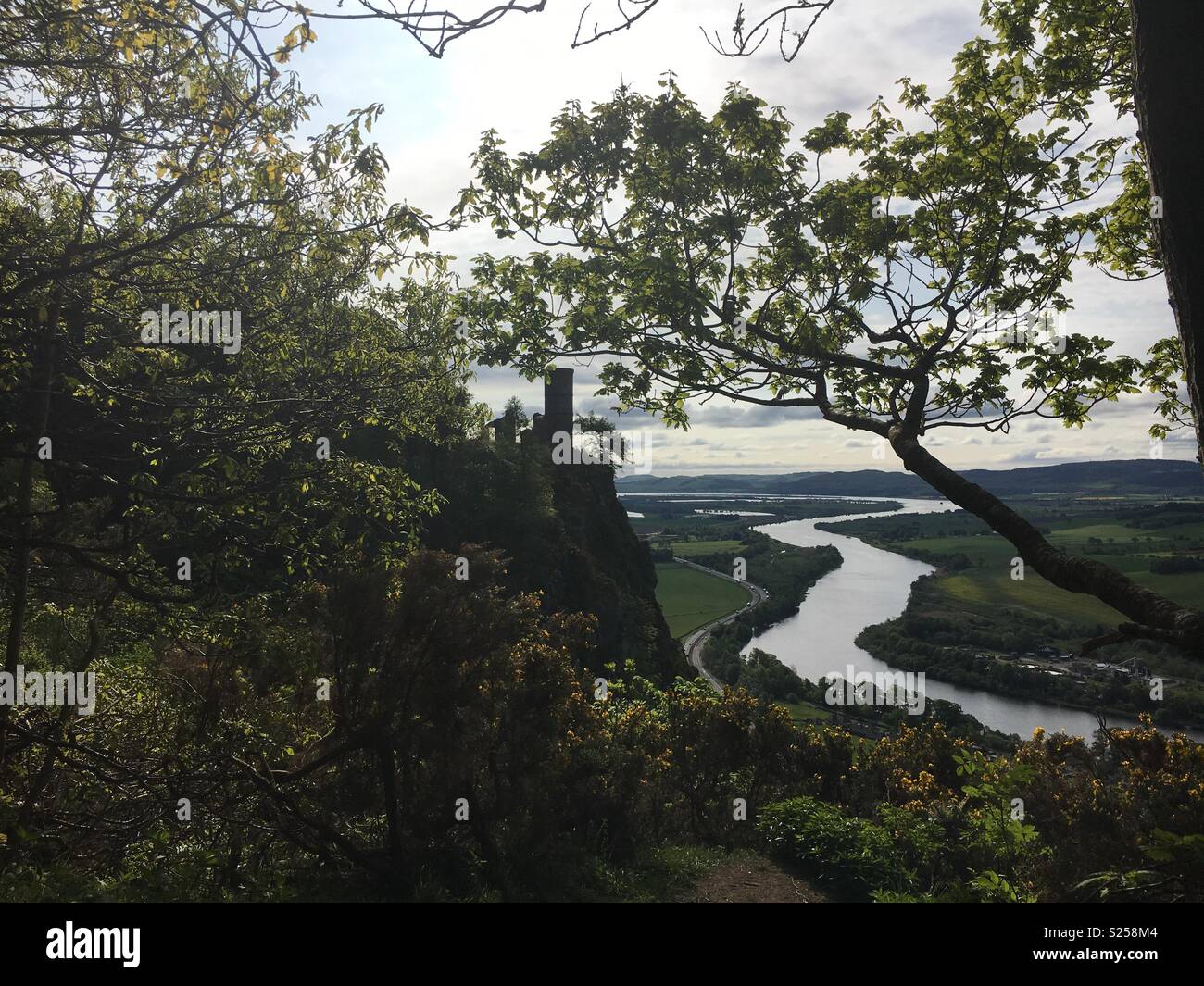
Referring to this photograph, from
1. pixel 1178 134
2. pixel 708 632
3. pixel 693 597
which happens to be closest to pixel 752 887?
pixel 1178 134

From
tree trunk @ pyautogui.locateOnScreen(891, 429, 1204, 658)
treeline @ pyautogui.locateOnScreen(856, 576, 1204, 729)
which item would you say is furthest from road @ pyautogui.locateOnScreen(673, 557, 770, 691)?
tree trunk @ pyautogui.locateOnScreen(891, 429, 1204, 658)

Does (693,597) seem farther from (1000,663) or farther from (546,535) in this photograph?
(546,535)

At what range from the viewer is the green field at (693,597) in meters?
89.9

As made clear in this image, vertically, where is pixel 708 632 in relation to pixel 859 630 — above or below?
below

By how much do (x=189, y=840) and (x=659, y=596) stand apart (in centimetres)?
9367

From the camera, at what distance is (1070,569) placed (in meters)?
3.65

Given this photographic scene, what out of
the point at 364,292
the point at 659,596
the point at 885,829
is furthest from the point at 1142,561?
the point at 364,292

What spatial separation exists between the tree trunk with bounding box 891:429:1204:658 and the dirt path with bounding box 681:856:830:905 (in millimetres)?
5670

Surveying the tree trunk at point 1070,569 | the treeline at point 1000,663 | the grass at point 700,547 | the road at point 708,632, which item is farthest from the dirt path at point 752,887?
the grass at point 700,547

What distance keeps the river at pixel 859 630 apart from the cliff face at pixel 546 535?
1930 centimetres

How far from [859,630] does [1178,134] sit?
263 feet

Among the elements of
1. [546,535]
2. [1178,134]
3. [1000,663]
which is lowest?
[1000,663]

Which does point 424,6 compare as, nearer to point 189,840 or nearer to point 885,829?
point 189,840

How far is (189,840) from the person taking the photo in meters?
7.02
